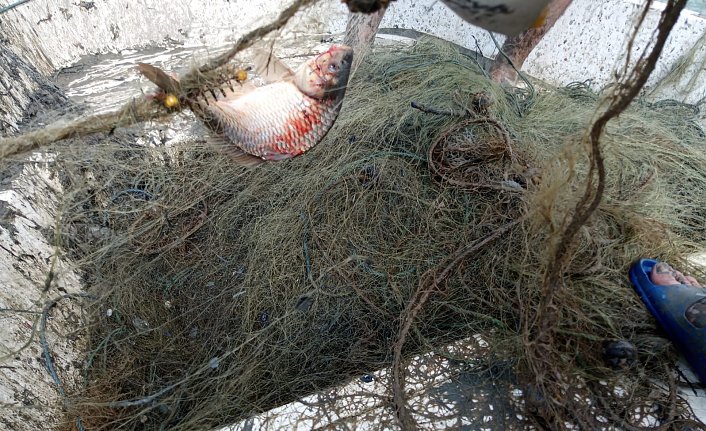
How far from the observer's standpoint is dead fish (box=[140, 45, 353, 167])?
170 centimetres

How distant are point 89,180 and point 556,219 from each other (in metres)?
2.64

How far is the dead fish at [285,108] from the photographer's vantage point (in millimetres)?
1701

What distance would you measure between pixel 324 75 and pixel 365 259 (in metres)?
1.13

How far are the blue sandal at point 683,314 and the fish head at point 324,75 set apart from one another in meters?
1.85

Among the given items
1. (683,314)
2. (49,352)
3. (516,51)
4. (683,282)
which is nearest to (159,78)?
(49,352)

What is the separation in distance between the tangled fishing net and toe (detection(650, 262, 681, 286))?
125 mm

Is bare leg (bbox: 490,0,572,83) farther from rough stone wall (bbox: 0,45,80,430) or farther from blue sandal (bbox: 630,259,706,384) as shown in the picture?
rough stone wall (bbox: 0,45,80,430)

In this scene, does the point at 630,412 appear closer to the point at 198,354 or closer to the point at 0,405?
the point at 198,354

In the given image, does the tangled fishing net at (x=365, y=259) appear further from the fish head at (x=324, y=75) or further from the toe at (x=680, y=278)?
the fish head at (x=324, y=75)

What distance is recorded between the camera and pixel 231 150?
1.79 m

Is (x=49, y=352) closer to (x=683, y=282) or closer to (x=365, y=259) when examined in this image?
(x=365, y=259)

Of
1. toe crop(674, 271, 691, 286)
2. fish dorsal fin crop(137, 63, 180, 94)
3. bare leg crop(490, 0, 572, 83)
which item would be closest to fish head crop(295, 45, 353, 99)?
fish dorsal fin crop(137, 63, 180, 94)

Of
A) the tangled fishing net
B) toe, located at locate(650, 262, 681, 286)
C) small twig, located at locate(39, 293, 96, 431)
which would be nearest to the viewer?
the tangled fishing net

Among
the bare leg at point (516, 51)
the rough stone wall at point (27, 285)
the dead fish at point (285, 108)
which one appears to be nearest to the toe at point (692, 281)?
the dead fish at point (285, 108)
